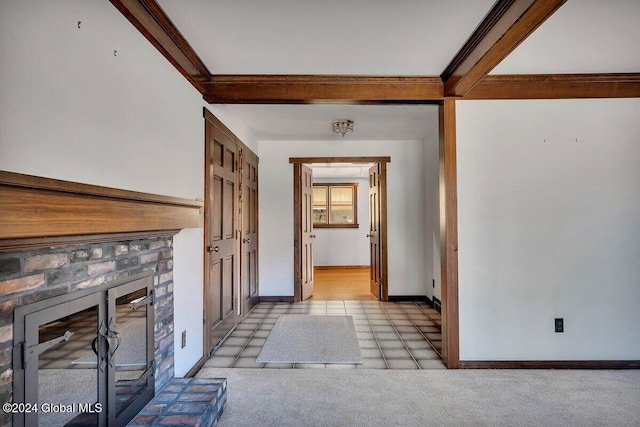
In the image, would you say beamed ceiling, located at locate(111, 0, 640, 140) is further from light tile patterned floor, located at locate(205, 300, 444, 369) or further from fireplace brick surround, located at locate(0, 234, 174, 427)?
light tile patterned floor, located at locate(205, 300, 444, 369)

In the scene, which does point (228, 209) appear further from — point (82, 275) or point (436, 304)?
point (436, 304)

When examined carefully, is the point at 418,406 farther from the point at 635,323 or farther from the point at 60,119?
the point at 60,119

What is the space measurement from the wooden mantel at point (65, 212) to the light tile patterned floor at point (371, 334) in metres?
1.78

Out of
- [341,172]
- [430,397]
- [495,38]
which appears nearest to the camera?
[495,38]

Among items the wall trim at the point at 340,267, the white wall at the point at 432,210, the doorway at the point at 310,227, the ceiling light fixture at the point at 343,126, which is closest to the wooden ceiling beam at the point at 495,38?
the ceiling light fixture at the point at 343,126

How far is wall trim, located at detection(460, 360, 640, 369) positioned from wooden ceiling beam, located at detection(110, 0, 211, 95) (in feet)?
10.1

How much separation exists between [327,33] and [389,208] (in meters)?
3.14

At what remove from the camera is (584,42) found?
2182mm

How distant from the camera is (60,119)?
4.14 ft

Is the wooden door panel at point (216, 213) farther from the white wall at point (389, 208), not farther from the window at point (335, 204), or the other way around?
the window at point (335, 204)

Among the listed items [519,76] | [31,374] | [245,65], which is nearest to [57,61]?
[31,374]

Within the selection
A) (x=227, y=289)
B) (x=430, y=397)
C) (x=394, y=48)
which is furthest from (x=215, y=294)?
(x=394, y=48)

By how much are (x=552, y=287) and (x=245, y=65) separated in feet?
9.91

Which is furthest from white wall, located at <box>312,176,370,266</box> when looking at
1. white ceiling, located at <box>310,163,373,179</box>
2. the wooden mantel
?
the wooden mantel
